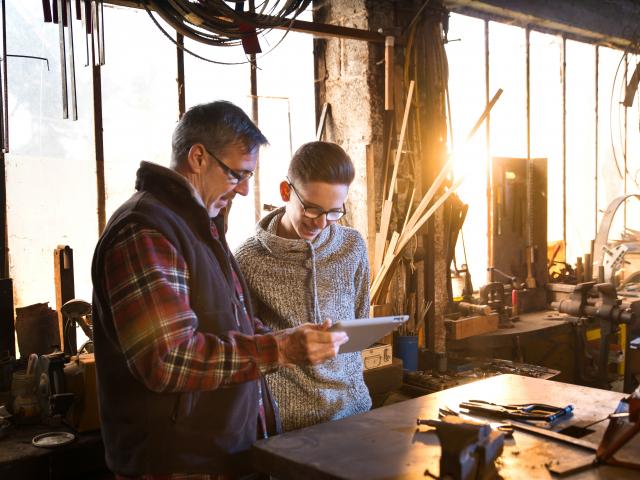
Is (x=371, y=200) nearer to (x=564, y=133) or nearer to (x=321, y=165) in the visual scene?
(x=321, y=165)

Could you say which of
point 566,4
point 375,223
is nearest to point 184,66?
point 375,223

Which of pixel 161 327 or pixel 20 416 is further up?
pixel 161 327

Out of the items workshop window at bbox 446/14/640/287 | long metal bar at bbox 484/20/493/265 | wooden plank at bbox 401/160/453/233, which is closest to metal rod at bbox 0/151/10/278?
wooden plank at bbox 401/160/453/233

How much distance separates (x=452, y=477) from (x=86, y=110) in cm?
256

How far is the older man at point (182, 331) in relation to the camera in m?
1.31

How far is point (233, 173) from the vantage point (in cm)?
159

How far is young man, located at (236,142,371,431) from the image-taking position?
6.34 ft

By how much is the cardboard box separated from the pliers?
127 cm

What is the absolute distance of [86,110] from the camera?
3.15 m

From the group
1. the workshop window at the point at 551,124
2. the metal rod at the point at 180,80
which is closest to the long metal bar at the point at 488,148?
the workshop window at the point at 551,124

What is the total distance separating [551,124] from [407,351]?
2.89m

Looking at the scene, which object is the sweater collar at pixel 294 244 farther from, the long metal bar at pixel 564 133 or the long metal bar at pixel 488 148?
the long metal bar at pixel 564 133

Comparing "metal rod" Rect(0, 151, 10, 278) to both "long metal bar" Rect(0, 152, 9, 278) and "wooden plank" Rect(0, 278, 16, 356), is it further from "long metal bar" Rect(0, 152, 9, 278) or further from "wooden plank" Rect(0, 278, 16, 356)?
"wooden plank" Rect(0, 278, 16, 356)

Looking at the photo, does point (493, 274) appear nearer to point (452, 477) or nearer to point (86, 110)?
point (86, 110)
